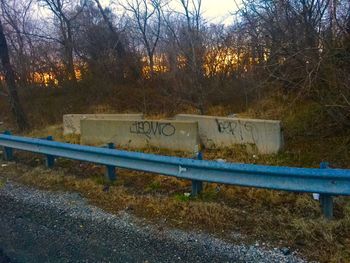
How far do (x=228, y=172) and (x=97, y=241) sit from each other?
5.43ft

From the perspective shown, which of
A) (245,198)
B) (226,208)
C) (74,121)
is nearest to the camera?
(226,208)

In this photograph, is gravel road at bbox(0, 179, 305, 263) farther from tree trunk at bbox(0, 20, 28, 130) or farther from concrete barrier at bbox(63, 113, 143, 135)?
tree trunk at bbox(0, 20, 28, 130)

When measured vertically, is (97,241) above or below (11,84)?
below

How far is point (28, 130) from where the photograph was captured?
400 inches

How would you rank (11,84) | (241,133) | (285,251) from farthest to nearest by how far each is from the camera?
(11,84), (241,133), (285,251)

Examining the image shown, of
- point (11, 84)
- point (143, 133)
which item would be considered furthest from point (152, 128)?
point (11, 84)

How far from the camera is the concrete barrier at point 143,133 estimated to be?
6.36 meters

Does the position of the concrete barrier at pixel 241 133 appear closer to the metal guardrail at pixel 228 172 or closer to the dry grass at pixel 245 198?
the dry grass at pixel 245 198

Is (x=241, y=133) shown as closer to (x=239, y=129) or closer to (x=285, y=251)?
(x=239, y=129)

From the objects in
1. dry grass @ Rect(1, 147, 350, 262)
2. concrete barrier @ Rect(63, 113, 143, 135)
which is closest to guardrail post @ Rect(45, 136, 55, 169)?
dry grass @ Rect(1, 147, 350, 262)

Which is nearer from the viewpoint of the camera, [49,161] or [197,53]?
[49,161]

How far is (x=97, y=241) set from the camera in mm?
3141

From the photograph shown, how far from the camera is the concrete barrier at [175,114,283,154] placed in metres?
5.70

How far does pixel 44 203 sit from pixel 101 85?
11.4 metres
